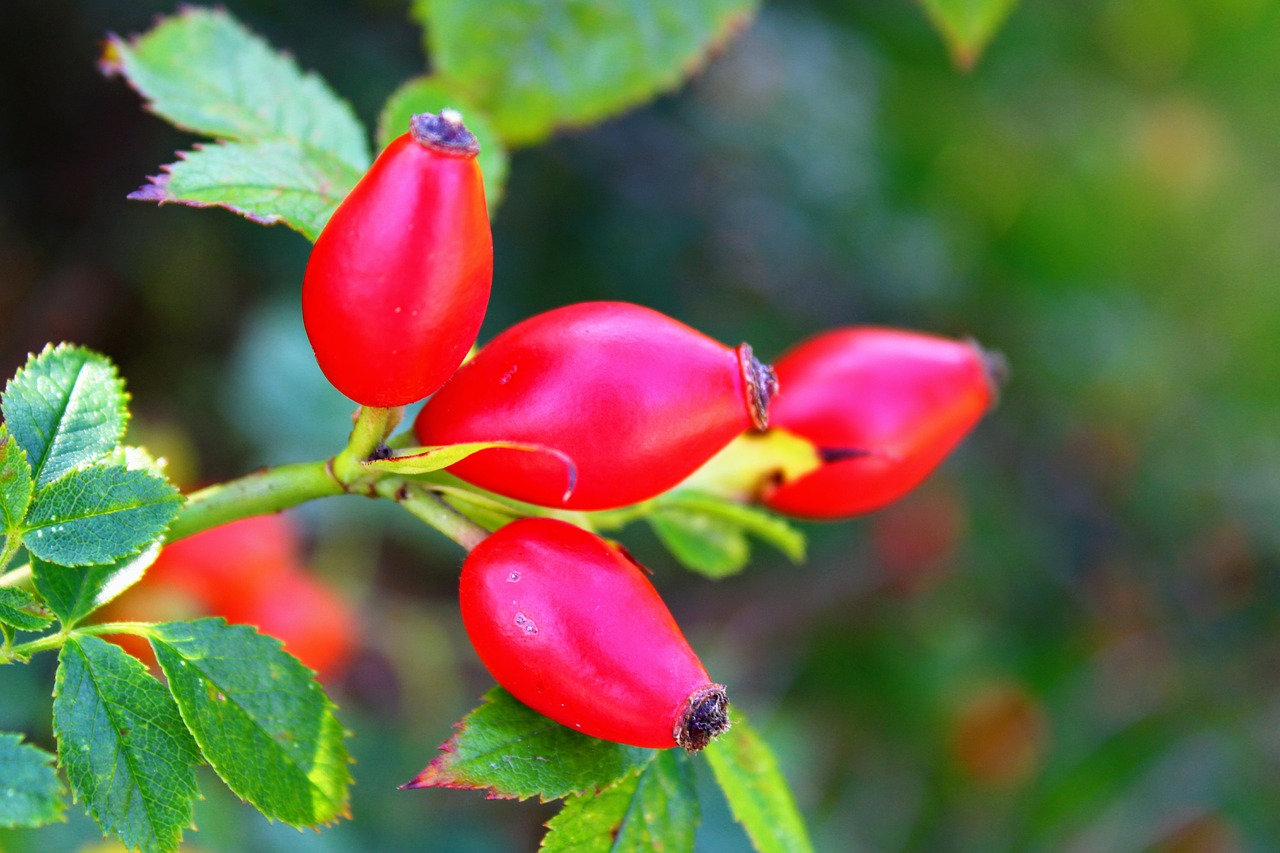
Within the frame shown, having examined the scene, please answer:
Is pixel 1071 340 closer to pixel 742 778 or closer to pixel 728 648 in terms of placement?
pixel 728 648

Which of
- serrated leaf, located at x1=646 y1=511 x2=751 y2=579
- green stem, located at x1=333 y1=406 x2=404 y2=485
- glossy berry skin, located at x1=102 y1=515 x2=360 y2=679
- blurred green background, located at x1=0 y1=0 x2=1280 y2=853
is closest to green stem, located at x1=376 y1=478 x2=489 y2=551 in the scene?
green stem, located at x1=333 y1=406 x2=404 y2=485

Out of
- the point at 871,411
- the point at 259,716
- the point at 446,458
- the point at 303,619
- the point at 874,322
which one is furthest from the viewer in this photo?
the point at 874,322

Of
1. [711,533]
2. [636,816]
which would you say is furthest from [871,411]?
[636,816]

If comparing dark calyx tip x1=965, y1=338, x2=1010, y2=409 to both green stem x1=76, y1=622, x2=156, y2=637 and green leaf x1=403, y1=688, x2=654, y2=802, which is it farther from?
green stem x1=76, y1=622, x2=156, y2=637

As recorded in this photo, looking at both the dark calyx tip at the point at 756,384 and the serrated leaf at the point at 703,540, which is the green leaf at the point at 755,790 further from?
the dark calyx tip at the point at 756,384

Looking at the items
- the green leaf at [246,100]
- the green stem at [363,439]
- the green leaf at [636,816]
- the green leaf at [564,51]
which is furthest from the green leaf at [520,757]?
the green leaf at [564,51]

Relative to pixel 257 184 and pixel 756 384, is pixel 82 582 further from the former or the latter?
pixel 756 384

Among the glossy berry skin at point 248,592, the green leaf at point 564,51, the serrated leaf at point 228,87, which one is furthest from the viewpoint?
the glossy berry skin at point 248,592
